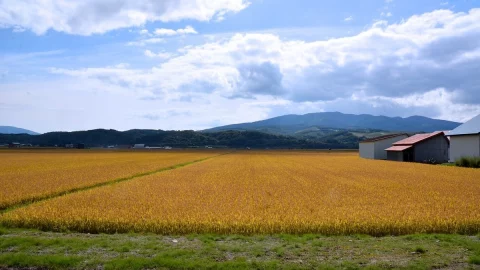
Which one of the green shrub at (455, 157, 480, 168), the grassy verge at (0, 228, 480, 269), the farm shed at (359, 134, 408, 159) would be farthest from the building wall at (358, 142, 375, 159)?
the grassy verge at (0, 228, 480, 269)

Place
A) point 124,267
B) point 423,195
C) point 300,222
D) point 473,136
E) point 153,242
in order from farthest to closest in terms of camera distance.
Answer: point 473,136, point 423,195, point 300,222, point 153,242, point 124,267

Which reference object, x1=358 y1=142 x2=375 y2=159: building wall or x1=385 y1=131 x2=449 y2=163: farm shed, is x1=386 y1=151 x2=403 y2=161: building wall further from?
x1=358 y1=142 x2=375 y2=159: building wall

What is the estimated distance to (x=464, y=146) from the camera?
1917 inches

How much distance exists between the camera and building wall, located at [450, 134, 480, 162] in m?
46.4

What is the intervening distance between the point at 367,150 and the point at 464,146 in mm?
26443

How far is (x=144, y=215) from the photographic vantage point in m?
14.1

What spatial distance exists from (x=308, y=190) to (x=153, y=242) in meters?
12.2

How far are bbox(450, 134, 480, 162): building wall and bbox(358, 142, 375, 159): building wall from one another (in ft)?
64.8

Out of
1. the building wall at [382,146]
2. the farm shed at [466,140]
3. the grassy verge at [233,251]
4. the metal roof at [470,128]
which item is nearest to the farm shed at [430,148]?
the farm shed at [466,140]

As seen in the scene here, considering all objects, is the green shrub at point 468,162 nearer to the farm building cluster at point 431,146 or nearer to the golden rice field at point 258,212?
the farm building cluster at point 431,146

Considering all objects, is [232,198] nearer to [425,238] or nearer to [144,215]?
[144,215]

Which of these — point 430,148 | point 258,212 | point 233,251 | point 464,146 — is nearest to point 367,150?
point 430,148

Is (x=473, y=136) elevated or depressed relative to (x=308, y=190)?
elevated

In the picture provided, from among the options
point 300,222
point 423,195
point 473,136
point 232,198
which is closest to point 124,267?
point 300,222
